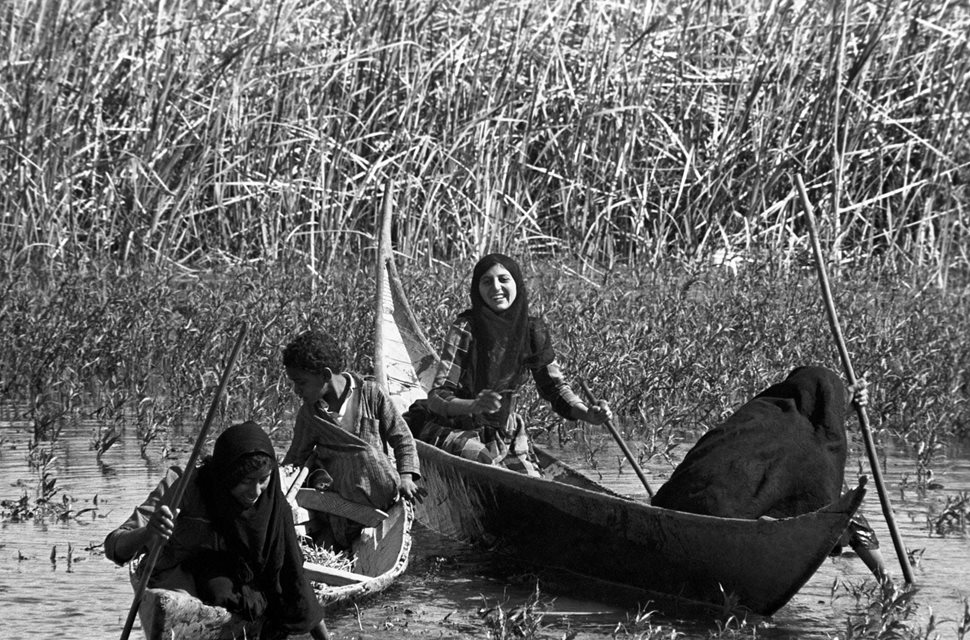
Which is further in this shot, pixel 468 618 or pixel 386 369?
pixel 386 369

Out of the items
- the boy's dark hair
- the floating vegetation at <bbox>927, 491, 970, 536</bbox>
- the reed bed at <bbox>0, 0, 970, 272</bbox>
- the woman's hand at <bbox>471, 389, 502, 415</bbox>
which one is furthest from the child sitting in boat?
the reed bed at <bbox>0, 0, 970, 272</bbox>

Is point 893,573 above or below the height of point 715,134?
below

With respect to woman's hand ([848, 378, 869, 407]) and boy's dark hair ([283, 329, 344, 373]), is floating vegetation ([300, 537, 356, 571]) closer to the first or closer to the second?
boy's dark hair ([283, 329, 344, 373])

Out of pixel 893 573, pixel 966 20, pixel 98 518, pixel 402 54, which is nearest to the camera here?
pixel 893 573

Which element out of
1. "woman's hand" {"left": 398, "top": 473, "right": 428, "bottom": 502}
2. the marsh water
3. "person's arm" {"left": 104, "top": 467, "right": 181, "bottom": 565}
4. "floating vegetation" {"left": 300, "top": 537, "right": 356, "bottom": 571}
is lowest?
the marsh water

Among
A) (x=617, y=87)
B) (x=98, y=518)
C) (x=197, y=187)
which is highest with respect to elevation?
(x=617, y=87)

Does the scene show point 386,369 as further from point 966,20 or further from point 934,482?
point 966,20

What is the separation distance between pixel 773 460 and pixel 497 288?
67.0 inches

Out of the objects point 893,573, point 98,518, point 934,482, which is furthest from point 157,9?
point 893,573

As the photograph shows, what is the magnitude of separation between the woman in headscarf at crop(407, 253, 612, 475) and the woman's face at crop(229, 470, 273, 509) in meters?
2.36

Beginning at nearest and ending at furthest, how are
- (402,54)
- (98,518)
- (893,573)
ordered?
(893,573), (98,518), (402,54)

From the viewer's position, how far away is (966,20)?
38.3 ft

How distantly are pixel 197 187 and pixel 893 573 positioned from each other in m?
5.84

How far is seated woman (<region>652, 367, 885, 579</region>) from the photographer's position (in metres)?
5.31
